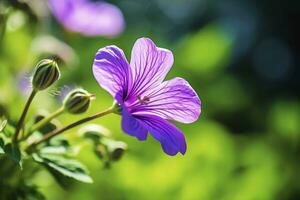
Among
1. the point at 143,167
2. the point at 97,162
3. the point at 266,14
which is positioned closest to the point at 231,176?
the point at 143,167

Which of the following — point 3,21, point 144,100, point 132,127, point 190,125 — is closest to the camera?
point 132,127

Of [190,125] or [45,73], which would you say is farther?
[190,125]

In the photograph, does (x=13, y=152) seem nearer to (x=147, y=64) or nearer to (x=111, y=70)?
(x=111, y=70)

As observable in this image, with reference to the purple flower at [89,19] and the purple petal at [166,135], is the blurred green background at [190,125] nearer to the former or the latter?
the purple flower at [89,19]

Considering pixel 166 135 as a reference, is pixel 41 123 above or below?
below

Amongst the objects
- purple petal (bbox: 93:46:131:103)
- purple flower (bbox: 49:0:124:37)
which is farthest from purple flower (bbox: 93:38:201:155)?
purple flower (bbox: 49:0:124:37)

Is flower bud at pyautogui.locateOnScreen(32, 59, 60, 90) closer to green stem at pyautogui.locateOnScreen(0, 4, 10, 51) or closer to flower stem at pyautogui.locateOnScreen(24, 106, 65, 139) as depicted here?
flower stem at pyautogui.locateOnScreen(24, 106, 65, 139)

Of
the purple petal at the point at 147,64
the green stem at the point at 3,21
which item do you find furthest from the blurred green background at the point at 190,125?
the purple petal at the point at 147,64

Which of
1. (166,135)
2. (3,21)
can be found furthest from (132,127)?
(3,21)
